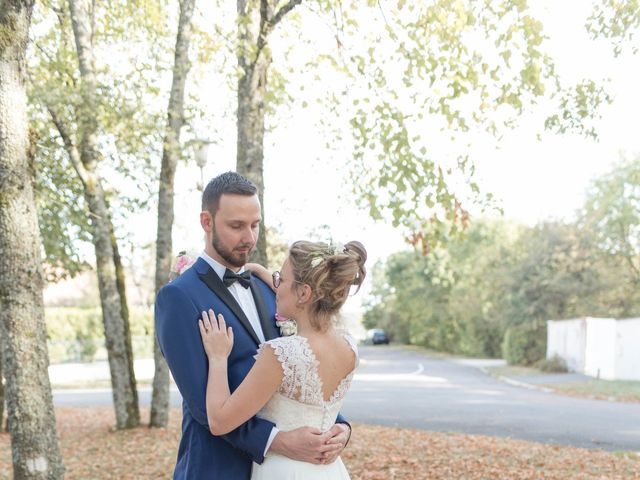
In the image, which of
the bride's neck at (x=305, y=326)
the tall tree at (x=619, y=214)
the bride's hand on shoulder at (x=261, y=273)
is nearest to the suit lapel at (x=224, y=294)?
the bride's neck at (x=305, y=326)

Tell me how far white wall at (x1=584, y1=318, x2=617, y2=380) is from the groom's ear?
25603 mm

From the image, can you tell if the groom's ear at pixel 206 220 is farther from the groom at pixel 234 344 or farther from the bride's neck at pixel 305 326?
the bride's neck at pixel 305 326

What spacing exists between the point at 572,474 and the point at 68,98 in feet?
27.8

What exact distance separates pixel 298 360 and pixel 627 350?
25648 millimetres

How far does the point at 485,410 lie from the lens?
1745 centimetres

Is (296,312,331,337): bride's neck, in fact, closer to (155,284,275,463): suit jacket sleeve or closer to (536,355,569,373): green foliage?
(155,284,275,463): suit jacket sleeve

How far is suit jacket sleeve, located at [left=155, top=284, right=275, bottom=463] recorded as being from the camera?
10.0 ft

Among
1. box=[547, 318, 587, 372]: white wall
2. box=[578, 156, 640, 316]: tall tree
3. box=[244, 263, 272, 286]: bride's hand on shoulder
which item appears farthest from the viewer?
box=[578, 156, 640, 316]: tall tree

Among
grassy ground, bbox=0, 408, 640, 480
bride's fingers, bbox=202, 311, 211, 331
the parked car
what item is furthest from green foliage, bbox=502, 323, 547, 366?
the parked car

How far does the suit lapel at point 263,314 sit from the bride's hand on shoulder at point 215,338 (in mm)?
301

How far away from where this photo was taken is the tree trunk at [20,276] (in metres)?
5.62

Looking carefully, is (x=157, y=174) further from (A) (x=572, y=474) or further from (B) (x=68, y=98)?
(A) (x=572, y=474)

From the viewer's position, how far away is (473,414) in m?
16.7

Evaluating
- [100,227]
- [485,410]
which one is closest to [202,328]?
[100,227]
